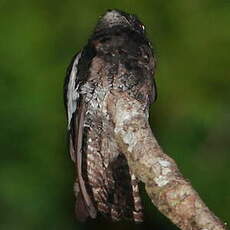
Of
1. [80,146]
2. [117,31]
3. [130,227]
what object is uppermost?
[117,31]

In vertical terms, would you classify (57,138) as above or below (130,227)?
above

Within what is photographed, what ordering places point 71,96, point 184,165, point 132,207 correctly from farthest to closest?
point 184,165, point 71,96, point 132,207

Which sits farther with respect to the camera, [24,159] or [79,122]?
[24,159]

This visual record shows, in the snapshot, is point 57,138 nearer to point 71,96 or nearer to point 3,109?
point 3,109

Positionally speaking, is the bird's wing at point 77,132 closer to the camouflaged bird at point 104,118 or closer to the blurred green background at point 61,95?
the camouflaged bird at point 104,118

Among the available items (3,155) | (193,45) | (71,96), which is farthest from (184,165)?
(71,96)

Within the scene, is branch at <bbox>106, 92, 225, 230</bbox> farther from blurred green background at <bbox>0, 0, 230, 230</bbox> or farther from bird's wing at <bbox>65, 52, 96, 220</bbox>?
blurred green background at <bbox>0, 0, 230, 230</bbox>

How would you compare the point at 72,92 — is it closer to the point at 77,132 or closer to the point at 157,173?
the point at 77,132

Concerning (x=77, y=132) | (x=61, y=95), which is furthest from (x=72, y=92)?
(x=61, y=95)
